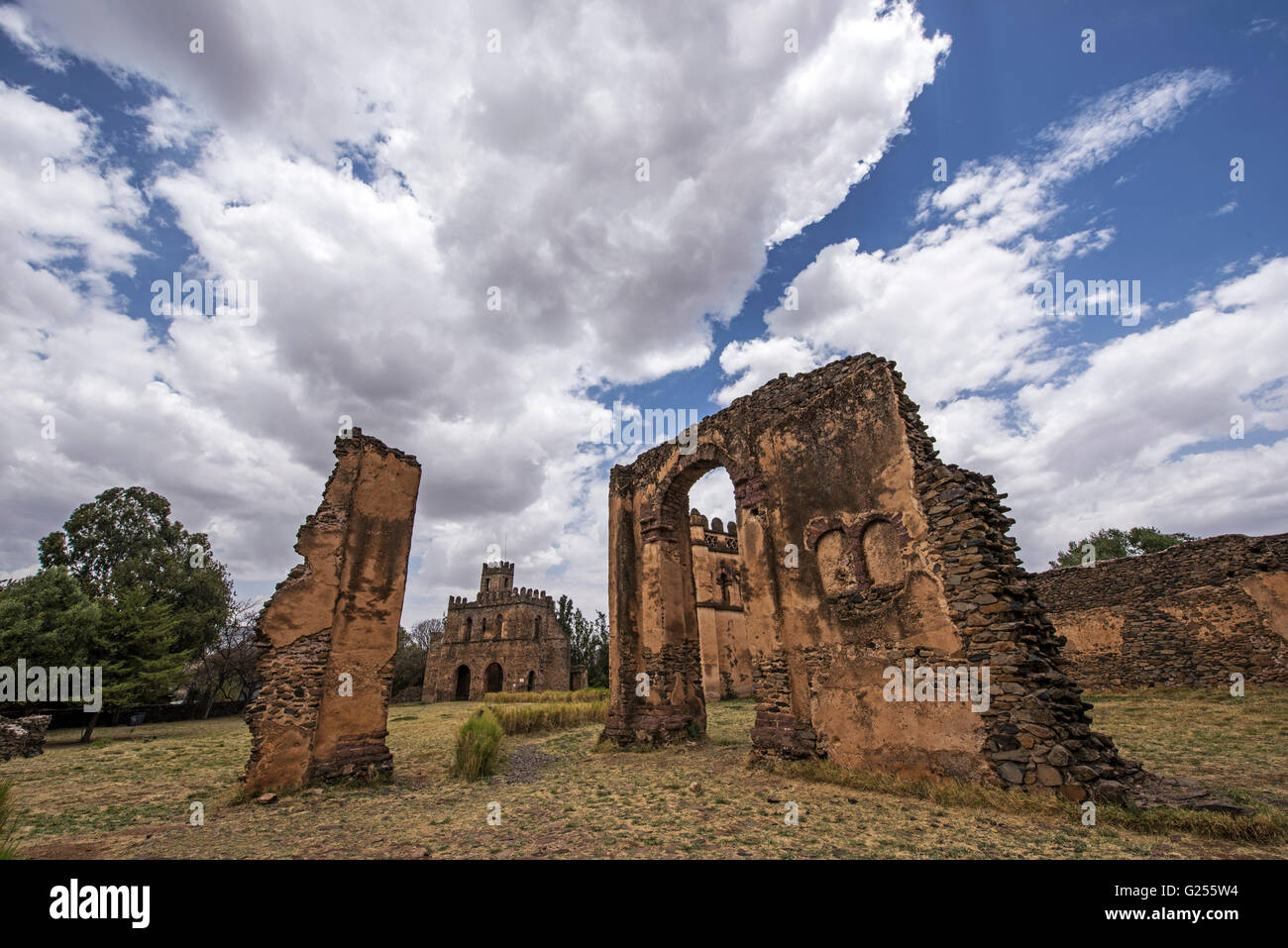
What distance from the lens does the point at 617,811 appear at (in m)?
6.46

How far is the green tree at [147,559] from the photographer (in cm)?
2452

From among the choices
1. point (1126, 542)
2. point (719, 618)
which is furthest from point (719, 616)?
point (1126, 542)

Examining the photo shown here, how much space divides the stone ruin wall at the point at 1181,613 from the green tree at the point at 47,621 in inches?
1160

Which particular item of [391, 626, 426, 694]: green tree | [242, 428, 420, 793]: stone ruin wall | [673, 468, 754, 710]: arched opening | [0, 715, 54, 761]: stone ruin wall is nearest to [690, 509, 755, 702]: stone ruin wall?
[673, 468, 754, 710]: arched opening

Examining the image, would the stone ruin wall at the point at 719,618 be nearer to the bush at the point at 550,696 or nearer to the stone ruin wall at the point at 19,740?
the bush at the point at 550,696

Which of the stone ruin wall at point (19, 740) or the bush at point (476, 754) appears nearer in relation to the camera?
the bush at point (476, 754)

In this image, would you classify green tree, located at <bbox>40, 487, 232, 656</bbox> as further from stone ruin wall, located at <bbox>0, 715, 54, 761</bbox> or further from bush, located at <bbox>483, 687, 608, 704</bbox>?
bush, located at <bbox>483, 687, 608, 704</bbox>

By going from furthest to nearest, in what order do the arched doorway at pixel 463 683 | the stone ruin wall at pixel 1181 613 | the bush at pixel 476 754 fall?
the arched doorway at pixel 463 683, the stone ruin wall at pixel 1181 613, the bush at pixel 476 754

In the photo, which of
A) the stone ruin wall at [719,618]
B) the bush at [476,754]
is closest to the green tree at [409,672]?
the stone ruin wall at [719,618]

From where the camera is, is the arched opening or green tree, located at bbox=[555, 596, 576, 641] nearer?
the arched opening

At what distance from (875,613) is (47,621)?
24.4m

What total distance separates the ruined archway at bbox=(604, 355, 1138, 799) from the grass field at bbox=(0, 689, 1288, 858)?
0.73 metres

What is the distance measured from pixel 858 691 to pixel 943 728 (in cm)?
134

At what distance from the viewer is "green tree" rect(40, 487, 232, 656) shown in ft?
80.4
